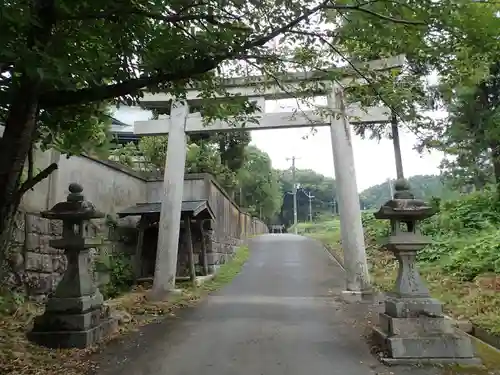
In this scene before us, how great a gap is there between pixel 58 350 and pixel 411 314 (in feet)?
13.4

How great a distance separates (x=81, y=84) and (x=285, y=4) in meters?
1.91

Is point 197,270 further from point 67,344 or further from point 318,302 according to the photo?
point 67,344

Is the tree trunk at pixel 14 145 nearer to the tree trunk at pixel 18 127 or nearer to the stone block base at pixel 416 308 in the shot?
the tree trunk at pixel 18 127

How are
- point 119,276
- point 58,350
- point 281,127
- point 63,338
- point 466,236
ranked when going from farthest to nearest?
point 466,236, point 119,276, point 281,127, point 63,338, point 58,350

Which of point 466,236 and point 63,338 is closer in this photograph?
point 63,338

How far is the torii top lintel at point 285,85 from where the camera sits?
5.96 metres

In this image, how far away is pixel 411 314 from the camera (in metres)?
5.08

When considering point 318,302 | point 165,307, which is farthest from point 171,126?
point 318,302

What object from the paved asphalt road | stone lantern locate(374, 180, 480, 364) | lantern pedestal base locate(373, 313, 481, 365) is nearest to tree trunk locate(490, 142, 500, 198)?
the paved asphalt road

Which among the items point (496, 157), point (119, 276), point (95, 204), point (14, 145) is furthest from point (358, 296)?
point (496, 157)

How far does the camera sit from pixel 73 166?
9062 mm

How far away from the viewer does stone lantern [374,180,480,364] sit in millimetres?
4859

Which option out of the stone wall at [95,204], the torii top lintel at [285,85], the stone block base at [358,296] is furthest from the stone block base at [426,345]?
the stone wall at [95,204]

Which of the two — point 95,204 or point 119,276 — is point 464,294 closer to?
point 119,276
